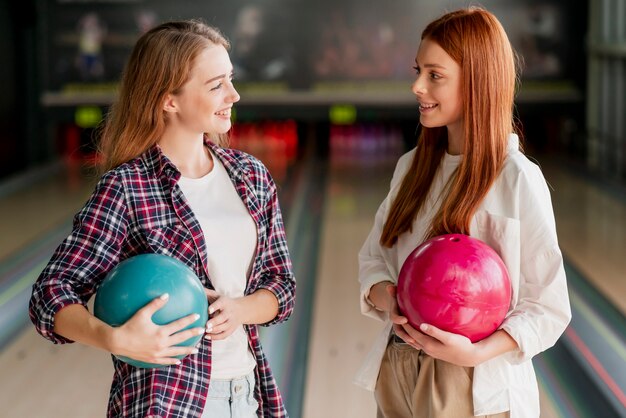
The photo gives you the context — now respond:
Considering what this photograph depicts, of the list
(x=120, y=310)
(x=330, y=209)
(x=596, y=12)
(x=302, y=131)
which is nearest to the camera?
(x=120, y=310)

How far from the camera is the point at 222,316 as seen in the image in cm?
172

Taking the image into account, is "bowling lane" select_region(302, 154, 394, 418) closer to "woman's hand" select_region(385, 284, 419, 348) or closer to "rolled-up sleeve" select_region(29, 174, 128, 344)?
"woman's hand" select_region(385, 284, 419, 348)

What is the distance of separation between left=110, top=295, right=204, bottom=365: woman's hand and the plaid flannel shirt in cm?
12

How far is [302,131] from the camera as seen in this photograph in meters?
10.8

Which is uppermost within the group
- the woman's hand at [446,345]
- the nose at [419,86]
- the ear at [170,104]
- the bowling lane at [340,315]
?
the nose at [419,86]

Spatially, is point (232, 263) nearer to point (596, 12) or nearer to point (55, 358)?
point (55, 358)

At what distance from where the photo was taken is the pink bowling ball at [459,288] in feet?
5.58

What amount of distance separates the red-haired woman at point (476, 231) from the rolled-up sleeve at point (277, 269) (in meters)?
0.19

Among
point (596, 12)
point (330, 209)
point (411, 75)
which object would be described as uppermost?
point (596, 12)

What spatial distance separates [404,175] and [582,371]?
7.38 feet

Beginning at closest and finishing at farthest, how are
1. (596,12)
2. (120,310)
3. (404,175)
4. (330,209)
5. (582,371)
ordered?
(120,310) → (404,175) → (582,371) → (330,209) → (596,12)

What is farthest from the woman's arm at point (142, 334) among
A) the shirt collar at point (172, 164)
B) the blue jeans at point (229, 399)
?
the shirt collar at point (172, 164)

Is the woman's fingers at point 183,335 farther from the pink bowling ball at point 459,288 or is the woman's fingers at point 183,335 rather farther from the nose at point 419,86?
the nose at point 419,86

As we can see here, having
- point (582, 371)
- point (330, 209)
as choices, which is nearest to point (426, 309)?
point (582, 371)
